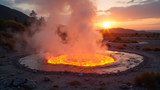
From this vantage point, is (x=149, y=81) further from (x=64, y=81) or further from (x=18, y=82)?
(x=18, y=82)

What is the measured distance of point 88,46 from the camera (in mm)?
11281

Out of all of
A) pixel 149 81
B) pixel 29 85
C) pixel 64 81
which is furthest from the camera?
pixel 64 81

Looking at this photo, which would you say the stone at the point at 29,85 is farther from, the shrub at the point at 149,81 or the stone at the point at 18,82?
the shrub at the point at 149,81

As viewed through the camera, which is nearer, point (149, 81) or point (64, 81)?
point (149, 81)

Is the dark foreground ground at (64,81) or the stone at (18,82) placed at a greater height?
the stone at (18,82)

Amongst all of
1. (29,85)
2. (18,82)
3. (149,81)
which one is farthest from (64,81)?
(149,81)

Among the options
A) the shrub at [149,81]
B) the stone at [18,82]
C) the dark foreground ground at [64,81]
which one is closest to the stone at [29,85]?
the dark foreground ground at [64,81]

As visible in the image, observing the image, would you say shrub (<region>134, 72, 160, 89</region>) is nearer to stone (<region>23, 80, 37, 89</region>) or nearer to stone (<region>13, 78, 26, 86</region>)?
stone (<region>23, 80, 37, 89</region>)

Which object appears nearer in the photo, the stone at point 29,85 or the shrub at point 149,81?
the shrub at point 149,81

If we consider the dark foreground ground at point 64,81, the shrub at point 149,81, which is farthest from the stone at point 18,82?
the shrub at point 149,81

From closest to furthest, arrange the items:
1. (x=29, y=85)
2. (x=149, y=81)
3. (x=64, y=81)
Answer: (x=149, y=81) < (x=29, y=85) < (x=64, y=81)

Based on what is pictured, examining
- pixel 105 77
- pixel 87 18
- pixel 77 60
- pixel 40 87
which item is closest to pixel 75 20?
pixel 87 18

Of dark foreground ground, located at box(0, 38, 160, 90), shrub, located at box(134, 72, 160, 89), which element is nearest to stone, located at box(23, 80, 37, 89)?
dark foreground ground, located at box(0, 38, 160, 90)

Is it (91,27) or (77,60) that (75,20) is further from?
(77,60)
